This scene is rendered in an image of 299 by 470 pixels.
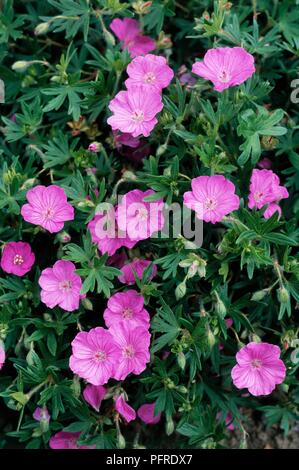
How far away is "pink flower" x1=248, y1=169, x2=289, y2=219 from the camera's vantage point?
7.16ft

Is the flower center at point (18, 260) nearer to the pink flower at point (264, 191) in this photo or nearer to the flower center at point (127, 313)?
the flower center at point (127, 313)

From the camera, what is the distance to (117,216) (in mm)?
2150

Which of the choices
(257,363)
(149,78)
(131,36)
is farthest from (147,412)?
(131,36)

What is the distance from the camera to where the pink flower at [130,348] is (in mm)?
2084

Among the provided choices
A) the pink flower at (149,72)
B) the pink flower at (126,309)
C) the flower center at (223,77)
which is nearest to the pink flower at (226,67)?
the flower center at (223,77)

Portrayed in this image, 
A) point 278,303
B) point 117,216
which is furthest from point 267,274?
point 117,216

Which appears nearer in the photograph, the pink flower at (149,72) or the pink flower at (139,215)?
the pink flower at (139,215)

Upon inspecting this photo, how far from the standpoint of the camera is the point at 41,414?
2.21 meters

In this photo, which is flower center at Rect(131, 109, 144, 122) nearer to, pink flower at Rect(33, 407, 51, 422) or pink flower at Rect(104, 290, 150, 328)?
pink flower at Rect(104, 290, 150, 328)

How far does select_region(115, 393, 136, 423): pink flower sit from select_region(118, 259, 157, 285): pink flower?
36 cm

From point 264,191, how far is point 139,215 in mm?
402

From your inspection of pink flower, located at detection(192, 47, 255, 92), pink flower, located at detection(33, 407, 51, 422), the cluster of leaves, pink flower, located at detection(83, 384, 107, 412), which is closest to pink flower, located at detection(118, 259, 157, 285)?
the cluster of leaves

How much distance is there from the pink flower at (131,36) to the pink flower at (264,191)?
679mm
